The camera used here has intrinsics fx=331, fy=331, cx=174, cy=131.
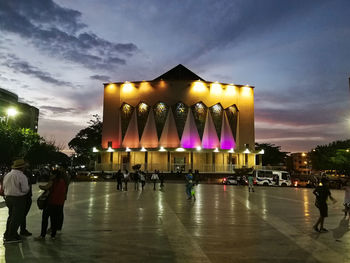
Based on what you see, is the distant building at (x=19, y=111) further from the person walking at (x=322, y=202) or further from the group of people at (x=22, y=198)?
the person walking at (x=322, y=202)

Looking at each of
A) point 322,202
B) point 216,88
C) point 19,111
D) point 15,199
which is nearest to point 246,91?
point 216,88

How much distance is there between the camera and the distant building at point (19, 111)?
93981mm

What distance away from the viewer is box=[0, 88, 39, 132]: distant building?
94.0 metres

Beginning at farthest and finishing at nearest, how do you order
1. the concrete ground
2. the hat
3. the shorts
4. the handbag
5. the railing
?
the railing → the shorts → the handbag → the hat → the concrete ground

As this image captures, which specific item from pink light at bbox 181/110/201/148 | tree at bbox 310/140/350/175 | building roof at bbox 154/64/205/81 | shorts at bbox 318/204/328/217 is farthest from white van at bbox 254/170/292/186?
shorts at bbox 318/204/328/217

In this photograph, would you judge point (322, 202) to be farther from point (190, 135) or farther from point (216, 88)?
point (216, 88)

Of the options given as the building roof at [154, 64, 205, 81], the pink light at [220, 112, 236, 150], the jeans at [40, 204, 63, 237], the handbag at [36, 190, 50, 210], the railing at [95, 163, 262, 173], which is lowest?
the jeans at [40, 204, 63, 237]

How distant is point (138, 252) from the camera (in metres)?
6.30

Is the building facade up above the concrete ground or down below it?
above

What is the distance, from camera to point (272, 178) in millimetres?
39375

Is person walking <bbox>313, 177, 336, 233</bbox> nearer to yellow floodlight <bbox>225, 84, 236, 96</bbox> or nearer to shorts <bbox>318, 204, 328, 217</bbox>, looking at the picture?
shorts <bbox>318, 204, 328, 217</bbox>

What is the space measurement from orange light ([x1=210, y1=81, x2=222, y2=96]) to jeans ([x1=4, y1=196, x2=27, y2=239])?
52716 millimetres

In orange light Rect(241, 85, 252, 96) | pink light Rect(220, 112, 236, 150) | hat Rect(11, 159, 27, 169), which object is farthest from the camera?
orange light Rect(241, 85, 252, 96)

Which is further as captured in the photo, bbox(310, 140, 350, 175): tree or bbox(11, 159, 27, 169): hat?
bbox(310, 140, 350, 175): tree
